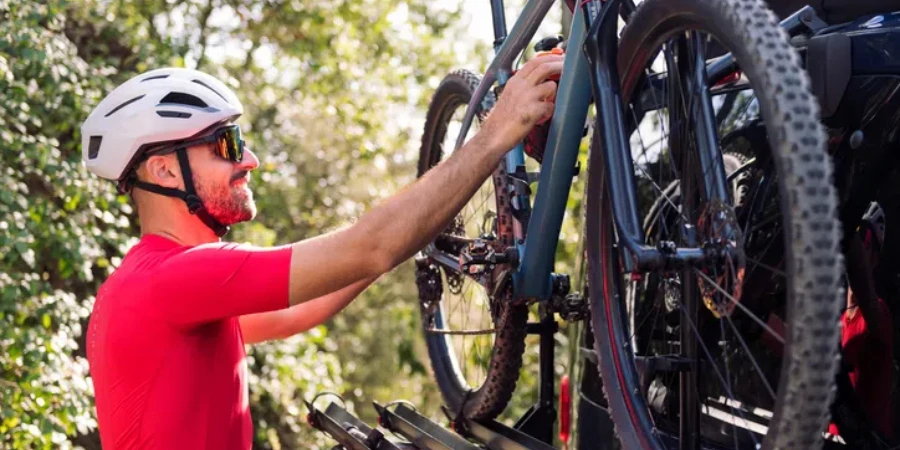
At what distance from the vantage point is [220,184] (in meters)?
3.22

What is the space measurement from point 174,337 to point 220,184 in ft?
1.48

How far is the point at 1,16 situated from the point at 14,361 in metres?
1.91

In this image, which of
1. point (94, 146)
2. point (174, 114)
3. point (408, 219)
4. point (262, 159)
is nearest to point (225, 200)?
point (174, 114)

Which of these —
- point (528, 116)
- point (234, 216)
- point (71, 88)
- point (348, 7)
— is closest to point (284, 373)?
point (71, 88)

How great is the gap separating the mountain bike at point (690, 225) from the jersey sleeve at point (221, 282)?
0.74 m

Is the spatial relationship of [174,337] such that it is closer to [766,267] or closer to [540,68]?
[540,68]

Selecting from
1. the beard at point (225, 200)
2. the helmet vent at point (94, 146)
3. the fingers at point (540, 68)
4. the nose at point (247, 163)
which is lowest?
the beard at point (225, 200)

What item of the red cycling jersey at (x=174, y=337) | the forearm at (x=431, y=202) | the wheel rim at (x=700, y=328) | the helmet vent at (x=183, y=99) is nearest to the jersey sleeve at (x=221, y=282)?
the red cycling jersey at (x=174, y=337)

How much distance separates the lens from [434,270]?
4578 mm

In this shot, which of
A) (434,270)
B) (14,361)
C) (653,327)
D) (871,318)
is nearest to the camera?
(871,318)

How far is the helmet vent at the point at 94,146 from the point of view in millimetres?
3316

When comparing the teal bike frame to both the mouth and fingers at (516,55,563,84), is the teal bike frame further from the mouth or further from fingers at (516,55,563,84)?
the mouth

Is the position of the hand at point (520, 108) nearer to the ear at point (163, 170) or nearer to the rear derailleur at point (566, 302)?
the rear derailleur at point (566, 302)

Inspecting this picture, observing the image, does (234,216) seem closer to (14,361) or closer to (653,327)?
(653,327)
